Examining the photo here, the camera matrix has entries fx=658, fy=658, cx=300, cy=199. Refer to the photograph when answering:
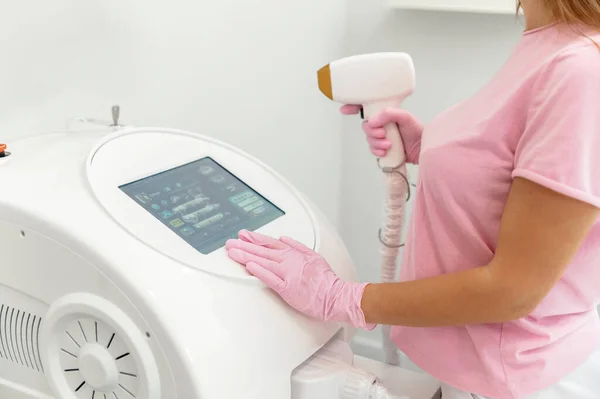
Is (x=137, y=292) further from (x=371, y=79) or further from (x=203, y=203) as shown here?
(x=371, y=79)

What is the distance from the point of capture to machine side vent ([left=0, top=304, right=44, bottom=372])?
76 centimetres

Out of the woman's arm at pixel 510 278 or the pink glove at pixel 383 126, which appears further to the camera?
the pink glove at pixel 383 126

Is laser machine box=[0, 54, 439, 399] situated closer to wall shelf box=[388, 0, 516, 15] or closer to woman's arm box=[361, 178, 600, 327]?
woman's arm box=[361, 178, 600, 327]

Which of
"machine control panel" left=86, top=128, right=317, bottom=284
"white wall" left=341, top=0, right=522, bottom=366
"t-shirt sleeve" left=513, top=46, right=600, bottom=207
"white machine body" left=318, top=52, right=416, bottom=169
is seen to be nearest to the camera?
"t-shirt sleeve" left=513, top=46, right=600, bottom=207

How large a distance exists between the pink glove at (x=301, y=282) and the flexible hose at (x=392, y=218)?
0.20 m

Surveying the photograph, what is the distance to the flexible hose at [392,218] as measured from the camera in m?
0.98

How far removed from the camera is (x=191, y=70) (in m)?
1.26

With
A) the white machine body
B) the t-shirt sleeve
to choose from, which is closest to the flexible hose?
the white machine body

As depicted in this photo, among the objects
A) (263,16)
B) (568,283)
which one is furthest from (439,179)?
(263,16)

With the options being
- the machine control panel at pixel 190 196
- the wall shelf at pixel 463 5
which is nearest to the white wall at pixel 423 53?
the wall shelf at pixel 463 5

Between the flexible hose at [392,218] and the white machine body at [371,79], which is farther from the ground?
the white machine body at [371,79]

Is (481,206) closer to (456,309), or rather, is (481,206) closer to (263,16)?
(456,309)

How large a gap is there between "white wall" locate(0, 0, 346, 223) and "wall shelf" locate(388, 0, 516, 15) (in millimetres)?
202

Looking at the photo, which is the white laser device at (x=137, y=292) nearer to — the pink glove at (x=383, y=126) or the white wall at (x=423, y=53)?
the pink glove at (x=383, y=126)
